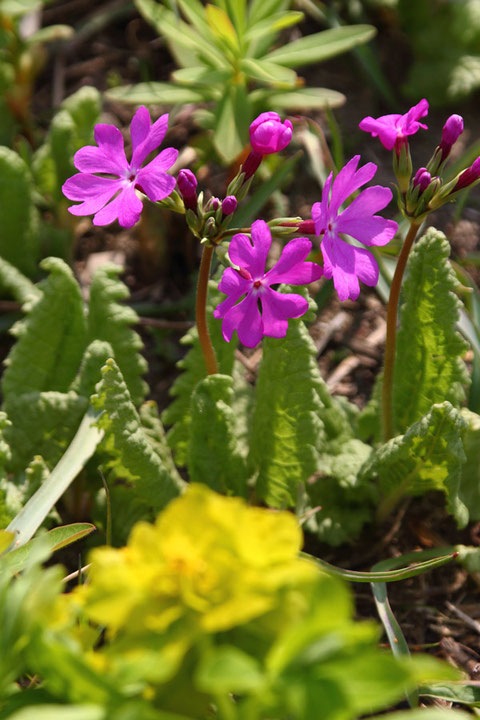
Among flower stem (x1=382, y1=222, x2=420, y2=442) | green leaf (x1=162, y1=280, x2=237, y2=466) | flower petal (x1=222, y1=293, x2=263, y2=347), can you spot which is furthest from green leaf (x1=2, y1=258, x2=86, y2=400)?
flower stem (x1=382, y1=222, x2=420, y2=442)

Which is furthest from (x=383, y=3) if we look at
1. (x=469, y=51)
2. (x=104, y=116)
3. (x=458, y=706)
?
(x=458, y=706)

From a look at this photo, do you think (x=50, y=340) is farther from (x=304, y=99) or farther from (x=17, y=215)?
(x=304, y=99)

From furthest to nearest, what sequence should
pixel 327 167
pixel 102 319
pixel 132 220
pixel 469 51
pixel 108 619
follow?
pixel 469 51
pixel 327 167
pixel 102 319
pixel 132 220
pixel 108 619

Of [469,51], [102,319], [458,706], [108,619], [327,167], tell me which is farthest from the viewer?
[469,51]

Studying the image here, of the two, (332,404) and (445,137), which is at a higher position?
(445,137)

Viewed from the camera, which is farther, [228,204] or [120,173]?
[120,173]

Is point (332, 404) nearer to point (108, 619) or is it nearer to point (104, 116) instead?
point (108, 619)

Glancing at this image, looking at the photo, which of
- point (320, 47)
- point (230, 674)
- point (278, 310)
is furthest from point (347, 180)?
point (320, 47)
